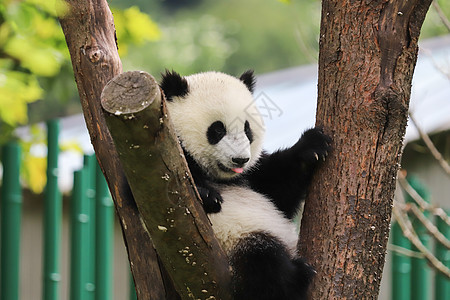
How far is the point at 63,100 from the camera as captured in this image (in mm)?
4215

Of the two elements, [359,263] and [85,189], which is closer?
[359,263]

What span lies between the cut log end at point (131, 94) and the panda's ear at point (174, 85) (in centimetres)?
87

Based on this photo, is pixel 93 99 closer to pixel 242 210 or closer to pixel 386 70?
pixel 242 210

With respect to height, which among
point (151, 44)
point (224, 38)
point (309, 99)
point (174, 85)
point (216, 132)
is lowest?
point (216, 132)

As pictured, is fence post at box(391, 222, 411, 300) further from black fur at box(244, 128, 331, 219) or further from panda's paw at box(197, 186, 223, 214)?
panda's paw at box(197, 186, 223, 214)

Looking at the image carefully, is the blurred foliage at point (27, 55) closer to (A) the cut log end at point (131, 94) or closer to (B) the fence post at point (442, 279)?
(A) the cut log end at point (131, 94)

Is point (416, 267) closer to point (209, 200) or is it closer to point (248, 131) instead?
point (248, 131)

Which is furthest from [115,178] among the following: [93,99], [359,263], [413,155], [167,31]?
[167,31]

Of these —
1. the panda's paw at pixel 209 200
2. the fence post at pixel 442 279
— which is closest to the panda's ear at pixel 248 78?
the panda's paw at pixel 209 200

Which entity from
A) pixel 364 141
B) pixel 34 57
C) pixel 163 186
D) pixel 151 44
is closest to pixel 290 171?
pixel 364 141

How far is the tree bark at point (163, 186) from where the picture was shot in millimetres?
1551

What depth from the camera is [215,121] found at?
2.43 meters

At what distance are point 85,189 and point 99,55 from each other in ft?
5.71

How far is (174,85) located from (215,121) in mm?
214
